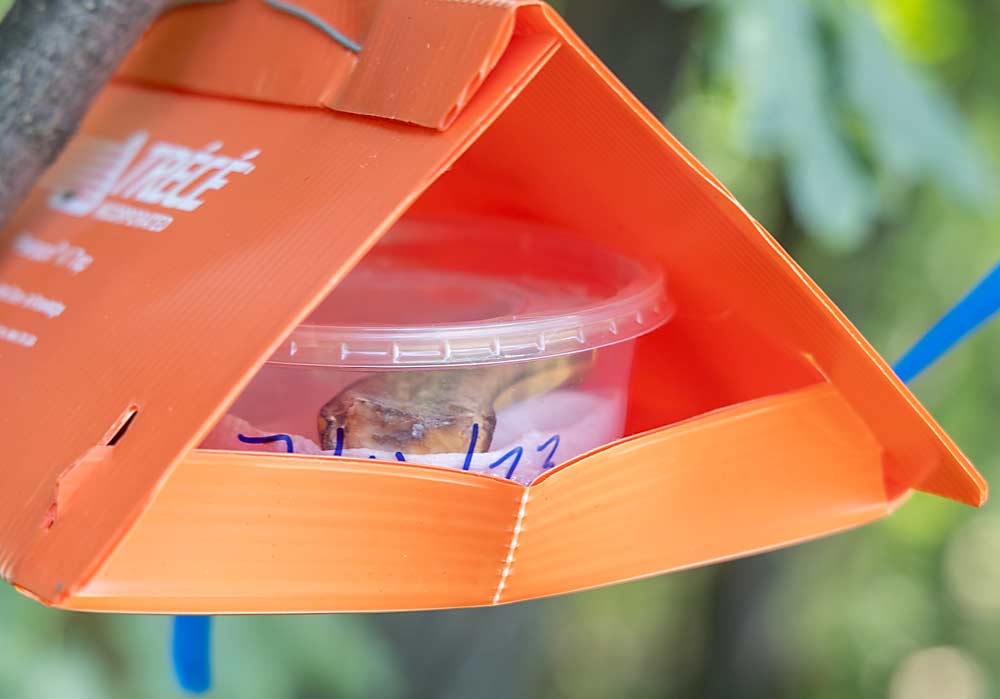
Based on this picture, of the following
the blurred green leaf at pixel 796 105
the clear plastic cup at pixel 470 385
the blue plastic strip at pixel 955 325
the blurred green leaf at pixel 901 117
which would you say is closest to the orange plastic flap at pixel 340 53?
the clear plastic cup at pixel 470 385

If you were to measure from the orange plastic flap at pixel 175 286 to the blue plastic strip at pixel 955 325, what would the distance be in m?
0.35

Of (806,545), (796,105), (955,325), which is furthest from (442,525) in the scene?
(806,545)

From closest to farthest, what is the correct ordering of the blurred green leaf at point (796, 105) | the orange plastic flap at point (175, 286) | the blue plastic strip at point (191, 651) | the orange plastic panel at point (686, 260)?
the orange plastic flap at point (175, 286) → the orange plastic panel at point (686, 260) → the blue plastic strip at point (191, 651) → the blurred green leaf at point (796, 105)

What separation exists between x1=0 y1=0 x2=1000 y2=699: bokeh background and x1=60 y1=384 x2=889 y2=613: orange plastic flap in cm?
70

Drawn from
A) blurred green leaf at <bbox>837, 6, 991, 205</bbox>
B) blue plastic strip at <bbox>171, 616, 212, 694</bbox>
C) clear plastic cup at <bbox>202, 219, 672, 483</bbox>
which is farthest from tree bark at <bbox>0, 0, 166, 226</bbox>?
blurred green leaf at <bbox>837, 6, 991, 205</bbox>

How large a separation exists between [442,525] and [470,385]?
140 millimetres

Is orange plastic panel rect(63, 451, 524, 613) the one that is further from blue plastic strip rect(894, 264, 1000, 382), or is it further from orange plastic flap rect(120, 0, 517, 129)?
blue plastic strip rect(894, 264, 1000, 382)

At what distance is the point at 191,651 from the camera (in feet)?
3.09

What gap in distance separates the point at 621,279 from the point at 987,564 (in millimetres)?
3740

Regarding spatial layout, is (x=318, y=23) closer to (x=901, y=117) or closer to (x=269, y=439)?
(x=269, y=439)

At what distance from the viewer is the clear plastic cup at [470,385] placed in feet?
2.23

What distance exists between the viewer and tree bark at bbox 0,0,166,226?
0.72m

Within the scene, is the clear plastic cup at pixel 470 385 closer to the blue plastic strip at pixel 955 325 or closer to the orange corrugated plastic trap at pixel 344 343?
the orange corrugated plastic trap at pixel 344 343

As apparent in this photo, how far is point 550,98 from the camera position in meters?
0.66
